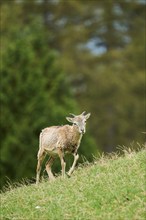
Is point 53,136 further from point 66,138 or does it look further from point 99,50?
point 99,50

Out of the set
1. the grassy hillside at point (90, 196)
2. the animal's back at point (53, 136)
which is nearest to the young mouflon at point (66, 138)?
the animal's back at point (53, 136)

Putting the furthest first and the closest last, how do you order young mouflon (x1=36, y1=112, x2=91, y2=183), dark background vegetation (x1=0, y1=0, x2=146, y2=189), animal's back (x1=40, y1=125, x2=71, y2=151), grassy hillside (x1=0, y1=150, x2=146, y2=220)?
dark background vegetation (x1=0, y1=0, x2=146, y2=189), animal's back (x1=40, y1=125, x2=71, y2=151), young mouflon (x1=36, y1=112, x2=91, y2=183), grassy hillside (x1=0, y1=150, x2=146, y2=220)

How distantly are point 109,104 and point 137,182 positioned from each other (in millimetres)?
44318

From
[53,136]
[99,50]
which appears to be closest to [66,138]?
[53,136]

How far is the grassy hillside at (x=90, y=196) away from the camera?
1403 cm

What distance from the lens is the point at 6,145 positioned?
36.8 meters

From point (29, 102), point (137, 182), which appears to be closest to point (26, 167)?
point (29, 102)

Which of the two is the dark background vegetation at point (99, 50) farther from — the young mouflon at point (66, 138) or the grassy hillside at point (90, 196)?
the grassy hillside at point (90, 196)

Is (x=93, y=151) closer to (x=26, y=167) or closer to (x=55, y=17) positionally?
Result: (x=26, y=167)

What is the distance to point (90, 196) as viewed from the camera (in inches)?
584

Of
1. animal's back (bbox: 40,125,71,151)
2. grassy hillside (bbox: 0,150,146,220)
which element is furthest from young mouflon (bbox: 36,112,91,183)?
grassy hillside (bbox: 0,150,146,220)

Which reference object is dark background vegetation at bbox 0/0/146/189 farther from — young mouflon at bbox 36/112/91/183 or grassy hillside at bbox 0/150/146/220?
grassy hillside at bbox 0/150/146/220

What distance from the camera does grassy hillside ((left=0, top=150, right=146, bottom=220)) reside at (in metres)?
14.0

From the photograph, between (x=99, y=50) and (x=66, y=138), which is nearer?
(x=66, y=138)
